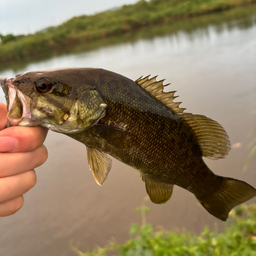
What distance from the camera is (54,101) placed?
43.5 inches

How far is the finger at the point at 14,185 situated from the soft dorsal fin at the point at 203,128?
0.76 meters

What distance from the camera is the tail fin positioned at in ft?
4.32

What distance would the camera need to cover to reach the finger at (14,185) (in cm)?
113

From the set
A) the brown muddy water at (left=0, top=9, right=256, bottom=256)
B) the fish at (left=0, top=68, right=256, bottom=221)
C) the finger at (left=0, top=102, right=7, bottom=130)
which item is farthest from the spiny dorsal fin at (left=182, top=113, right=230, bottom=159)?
the brown muddy water at (left=0, top=9, right=256, bottom=256)

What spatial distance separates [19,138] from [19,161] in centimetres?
14

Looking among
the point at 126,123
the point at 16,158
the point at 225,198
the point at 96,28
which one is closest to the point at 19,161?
the point at 16,158

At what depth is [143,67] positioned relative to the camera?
9.17 metres

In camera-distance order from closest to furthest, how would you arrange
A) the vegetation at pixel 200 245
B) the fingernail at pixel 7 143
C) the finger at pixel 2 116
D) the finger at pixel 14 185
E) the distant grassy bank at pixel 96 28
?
the fingernail at pixel 7 143 → the finger at pixel 14 185 → the finger at pixel 2 116 → the vegetation at pixel 200 245 → the distant grassy bank at pixel 96 28

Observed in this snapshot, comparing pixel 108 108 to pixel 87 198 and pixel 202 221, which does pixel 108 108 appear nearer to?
pixel 202 221

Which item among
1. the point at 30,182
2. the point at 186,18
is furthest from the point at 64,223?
the point at 186,18

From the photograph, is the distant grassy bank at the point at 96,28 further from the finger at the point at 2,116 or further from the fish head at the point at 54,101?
the fish head at the point at 54,101

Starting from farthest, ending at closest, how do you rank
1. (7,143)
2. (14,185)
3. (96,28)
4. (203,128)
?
(96,28), (203,128), (14,185), (7,143)

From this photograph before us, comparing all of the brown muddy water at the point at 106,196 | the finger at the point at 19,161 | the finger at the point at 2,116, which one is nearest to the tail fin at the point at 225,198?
the finger at the point at 19,161

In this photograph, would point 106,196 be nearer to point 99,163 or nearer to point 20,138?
point 99,163
